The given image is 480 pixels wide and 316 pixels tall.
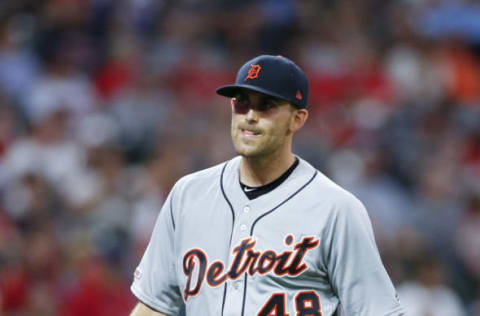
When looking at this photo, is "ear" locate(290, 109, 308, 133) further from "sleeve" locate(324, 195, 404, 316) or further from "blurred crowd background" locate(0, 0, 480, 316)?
"blurred crowd background" locate(0, 0, 480, 316)

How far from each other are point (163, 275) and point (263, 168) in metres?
0.60

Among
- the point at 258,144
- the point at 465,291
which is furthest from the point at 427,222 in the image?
the point at 258,144

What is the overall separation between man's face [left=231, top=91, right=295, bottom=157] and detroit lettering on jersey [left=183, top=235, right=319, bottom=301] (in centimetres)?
35

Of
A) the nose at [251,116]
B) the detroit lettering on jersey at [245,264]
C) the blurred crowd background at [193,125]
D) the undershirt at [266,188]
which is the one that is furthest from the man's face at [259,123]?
the blurred crowd background at [193,125]

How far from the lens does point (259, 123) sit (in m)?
3.58

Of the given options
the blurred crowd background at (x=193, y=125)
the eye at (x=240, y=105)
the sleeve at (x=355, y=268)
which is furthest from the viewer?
the blurred crowd background at (x=193, y=125)

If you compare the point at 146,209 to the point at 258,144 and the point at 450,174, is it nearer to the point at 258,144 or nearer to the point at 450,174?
the point at 450,174

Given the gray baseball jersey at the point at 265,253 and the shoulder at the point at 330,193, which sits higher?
the shoulder at the point at 330,193

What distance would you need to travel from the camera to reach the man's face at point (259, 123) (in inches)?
141

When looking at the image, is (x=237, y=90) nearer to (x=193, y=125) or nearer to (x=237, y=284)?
(x=237, y=284)

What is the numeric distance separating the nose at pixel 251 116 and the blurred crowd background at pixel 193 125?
3667 millimetres

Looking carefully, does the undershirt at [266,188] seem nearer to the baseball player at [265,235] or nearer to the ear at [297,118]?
the baseball player at [265,235]

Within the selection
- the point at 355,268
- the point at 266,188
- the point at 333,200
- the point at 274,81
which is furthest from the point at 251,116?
the point at 355,268

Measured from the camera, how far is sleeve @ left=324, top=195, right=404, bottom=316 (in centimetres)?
350
